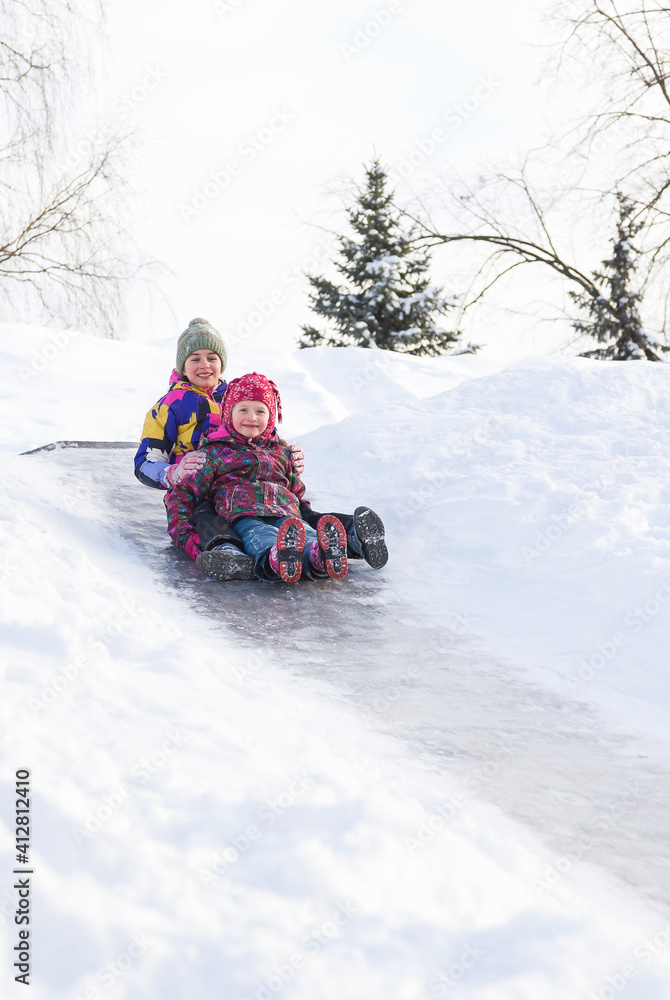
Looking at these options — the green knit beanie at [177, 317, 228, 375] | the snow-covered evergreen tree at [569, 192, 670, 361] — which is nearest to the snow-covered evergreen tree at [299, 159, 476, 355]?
the snow-covered evergreen tree at [569, 192, 670, 361]

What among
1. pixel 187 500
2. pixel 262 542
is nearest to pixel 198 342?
pixel 187 500

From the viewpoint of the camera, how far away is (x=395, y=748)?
2.35 meters

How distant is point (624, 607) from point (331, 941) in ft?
7.51

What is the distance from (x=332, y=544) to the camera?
12.9 ft

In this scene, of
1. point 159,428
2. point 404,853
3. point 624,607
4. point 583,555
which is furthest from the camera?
point 159,428

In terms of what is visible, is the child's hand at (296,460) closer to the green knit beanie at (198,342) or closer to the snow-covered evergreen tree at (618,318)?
the green knit beanie at (198,342)

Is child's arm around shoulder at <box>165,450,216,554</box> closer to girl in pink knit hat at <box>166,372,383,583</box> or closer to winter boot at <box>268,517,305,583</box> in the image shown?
girl in pink knit hat at <box>166,372,383,583</box>

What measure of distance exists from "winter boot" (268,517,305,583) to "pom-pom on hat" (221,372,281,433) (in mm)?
787

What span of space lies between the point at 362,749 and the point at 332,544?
1.72 meters

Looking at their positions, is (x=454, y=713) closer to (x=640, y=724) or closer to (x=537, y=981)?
(x=640, y=724)

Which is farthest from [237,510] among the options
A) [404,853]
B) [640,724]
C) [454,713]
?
[404,853]

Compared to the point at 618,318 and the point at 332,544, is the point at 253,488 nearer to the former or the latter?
the point at 332,544

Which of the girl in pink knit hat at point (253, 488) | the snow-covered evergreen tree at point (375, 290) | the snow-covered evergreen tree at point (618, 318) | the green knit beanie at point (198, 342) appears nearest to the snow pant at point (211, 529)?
the girl in pink knit hat at point (253, 488)

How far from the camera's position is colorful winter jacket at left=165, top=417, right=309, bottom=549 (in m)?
4.17
